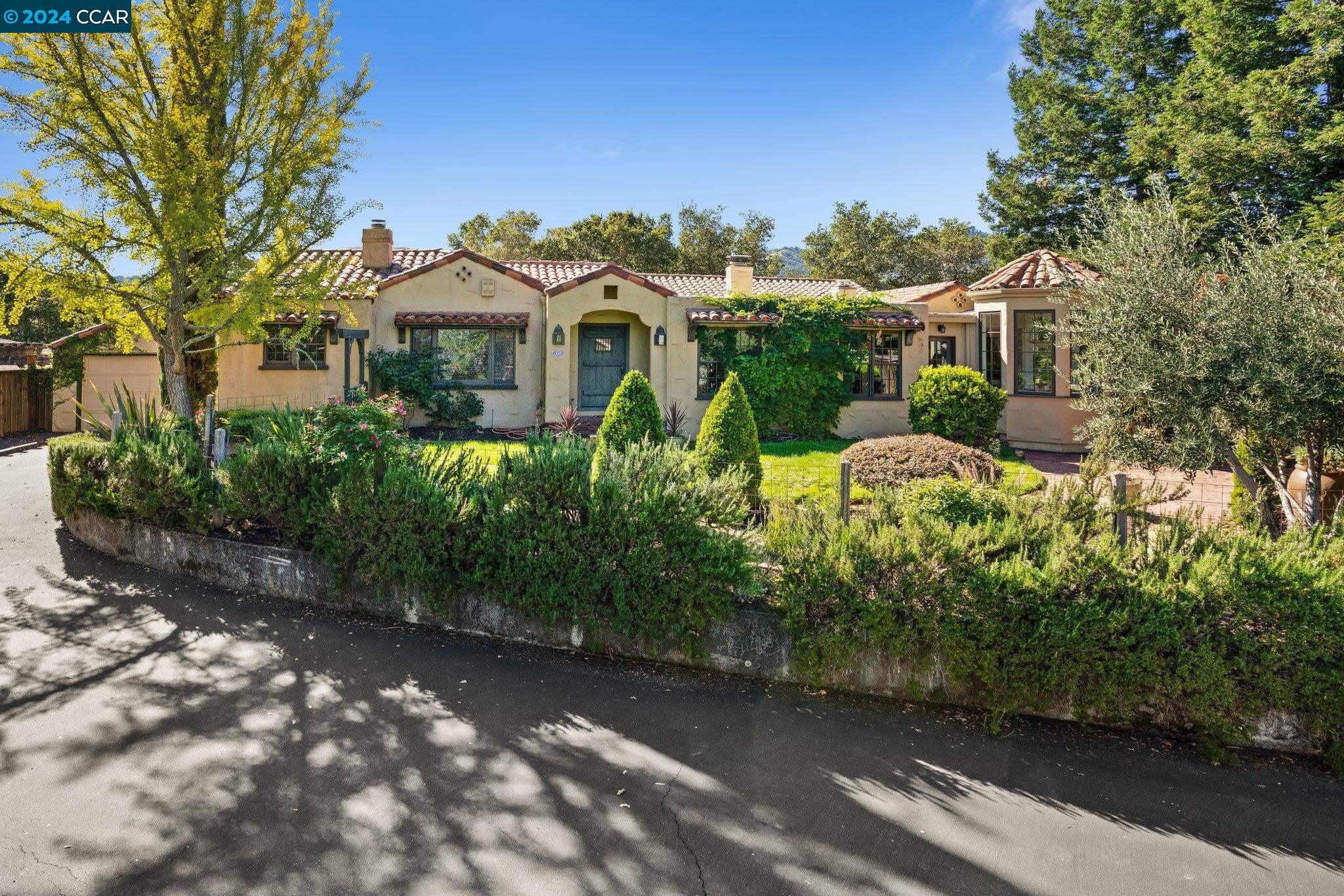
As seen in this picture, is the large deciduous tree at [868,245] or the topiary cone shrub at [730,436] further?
the large deciduous tree at [868,245]

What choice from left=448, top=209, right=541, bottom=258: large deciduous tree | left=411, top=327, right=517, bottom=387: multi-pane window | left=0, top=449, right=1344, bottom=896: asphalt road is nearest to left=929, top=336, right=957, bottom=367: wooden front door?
left=411, top=327, right=517, bottom=387: multi-pane window

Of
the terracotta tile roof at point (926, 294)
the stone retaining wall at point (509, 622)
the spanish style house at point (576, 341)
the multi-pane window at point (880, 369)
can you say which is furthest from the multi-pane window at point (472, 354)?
the stone retaining wall at point (509, 622)

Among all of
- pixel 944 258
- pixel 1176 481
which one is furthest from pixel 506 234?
pixel 1176 481

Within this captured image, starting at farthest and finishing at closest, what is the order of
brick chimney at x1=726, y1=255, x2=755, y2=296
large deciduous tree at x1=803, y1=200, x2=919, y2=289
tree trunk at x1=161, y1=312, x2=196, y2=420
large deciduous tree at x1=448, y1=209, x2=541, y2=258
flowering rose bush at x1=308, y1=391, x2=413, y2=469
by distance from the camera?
large deciduous tree at x1=448, y1=209, x2=541, y2=258
large deciduous tree at x1=803, y1=200, x2=919, y2=289
brick chimney at x1=726, y1=255, x2=755, y2=296
tree trunk at x1=161, y1=312, x2=196, y2=420
flowering rose bush at x1=308, y1=391, x2=413, y2=469

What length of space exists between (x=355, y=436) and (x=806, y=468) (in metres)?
7.91

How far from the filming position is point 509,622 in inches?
245

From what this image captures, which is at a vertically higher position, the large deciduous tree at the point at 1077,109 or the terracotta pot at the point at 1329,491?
the large deciduous tree at the point at 1077,109

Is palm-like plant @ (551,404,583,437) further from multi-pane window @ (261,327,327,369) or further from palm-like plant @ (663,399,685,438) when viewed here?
multi-pane window @ (261,327,327,369)

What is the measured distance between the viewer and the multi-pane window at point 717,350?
1817 centimetres

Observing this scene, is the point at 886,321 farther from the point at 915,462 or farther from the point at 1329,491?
the point at 1329,491

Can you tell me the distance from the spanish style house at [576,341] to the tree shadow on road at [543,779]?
1245cm

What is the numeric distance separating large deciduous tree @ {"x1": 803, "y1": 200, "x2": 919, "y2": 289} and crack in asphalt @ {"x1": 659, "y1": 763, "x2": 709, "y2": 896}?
38928 mm

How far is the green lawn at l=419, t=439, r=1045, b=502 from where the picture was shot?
361 inches

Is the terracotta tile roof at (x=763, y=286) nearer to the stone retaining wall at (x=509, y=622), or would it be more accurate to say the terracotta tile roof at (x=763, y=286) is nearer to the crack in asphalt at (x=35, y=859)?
the stone retaining wall at (x=509, y=622)
